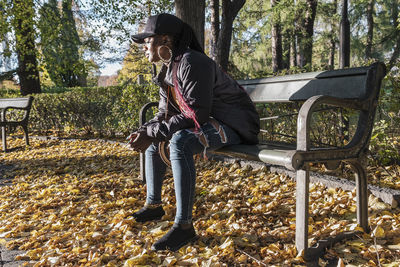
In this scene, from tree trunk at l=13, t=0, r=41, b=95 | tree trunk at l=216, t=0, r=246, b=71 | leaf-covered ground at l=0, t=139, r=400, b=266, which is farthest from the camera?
tree trunk at l=13, t=0, r=41, b=95

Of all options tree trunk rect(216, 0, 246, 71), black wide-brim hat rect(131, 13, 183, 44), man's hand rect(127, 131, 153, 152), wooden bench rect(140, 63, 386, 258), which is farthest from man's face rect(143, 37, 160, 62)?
tree trunk rect(216, 0, 246, 71)

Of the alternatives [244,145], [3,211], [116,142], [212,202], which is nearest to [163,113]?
[244,145]

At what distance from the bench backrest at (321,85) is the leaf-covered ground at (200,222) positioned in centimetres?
82

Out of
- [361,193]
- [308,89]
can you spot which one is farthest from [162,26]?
[361,193]

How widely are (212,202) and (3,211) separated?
214 centimetres

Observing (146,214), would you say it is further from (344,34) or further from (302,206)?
(344,34)

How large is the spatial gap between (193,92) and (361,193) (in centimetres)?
120

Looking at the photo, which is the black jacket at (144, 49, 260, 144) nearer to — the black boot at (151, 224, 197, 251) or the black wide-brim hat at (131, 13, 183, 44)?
the black wide-brim hat at (131, 13, 183, 44)

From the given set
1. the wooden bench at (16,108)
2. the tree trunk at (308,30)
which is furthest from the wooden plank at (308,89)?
the tree trunk at (308,30)

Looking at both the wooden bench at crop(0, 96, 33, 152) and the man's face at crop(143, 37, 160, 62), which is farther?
the wooden bench at crop(0, 96, 33, 152)

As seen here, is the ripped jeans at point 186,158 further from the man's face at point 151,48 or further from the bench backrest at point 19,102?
the bench backrest at point 19,102

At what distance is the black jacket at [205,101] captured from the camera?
2.16 meters

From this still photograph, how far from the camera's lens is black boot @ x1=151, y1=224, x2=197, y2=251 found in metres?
2.15

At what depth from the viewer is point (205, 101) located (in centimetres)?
216
